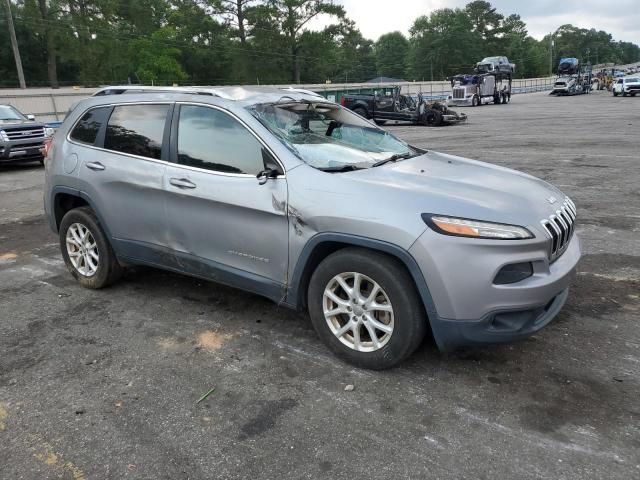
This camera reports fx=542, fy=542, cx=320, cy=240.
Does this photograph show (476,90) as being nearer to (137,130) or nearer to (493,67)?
(493,67)

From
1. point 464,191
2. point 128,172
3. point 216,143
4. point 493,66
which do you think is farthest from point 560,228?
point 493,66

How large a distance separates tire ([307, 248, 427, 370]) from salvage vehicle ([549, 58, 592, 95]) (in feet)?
185

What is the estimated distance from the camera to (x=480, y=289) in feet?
9.57

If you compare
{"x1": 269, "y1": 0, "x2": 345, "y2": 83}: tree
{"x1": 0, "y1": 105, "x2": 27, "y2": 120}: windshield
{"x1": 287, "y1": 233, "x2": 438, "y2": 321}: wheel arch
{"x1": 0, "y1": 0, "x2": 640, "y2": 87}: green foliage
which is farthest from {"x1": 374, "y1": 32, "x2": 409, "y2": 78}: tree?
{"x1": 287, "y1": 233, "x2": 438, "y2": 321}: wheel arch

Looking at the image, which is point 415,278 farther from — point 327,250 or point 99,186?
point 99,186

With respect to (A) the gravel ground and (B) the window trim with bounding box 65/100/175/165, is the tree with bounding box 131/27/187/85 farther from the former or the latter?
(A) the gravel ground

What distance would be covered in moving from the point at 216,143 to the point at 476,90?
39.8 metres

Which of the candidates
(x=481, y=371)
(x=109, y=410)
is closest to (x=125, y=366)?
(x=109, y=410)

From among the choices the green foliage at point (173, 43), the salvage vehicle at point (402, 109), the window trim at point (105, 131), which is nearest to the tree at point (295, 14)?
the green foliage at point (173, 43)

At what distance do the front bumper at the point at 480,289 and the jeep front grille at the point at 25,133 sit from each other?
13206 mm

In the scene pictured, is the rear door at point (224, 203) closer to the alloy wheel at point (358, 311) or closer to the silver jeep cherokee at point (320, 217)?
the silver jeep cherokee at point (320, 217)

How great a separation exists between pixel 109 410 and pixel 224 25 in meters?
70.8

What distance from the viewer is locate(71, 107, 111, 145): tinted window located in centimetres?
466

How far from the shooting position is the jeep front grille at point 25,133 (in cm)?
1317
